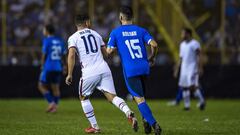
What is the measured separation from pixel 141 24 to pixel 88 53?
55.2 feet

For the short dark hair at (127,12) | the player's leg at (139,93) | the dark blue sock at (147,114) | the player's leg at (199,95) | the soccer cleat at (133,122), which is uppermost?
the short dark hair at (127,12)

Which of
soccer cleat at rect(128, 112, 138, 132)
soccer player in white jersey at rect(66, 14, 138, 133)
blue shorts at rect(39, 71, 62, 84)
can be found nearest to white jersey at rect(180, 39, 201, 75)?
blue shorts at rect(39, 71, 62, 84)

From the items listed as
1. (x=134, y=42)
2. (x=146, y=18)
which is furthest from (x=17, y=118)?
(x=146, y=18)

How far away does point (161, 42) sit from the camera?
30609 millimetres

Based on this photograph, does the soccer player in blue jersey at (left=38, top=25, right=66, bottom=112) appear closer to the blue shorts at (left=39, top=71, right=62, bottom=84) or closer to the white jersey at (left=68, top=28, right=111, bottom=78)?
the blue shorts at (left=39, top=71, right=62, bottom=84)

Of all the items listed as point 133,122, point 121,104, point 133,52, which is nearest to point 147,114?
A: point 133,122

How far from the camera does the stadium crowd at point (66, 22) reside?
97.4 feet

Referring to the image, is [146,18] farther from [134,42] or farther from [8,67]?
[134,42]

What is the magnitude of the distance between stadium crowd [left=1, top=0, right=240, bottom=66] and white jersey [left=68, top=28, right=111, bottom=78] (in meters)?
16.2

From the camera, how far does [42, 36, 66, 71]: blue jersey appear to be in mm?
21047

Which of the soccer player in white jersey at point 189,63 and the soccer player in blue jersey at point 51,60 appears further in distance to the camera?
the soccer player in white jersey at point 189,63

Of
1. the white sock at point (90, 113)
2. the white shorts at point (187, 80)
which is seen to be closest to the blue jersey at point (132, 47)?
the white sock at point (90, 113)

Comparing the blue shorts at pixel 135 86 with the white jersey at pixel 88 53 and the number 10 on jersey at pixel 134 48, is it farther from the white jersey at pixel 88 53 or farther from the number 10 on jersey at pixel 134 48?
the white jersey at pixel 88 53

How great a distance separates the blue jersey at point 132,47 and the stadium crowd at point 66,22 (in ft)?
55.0
